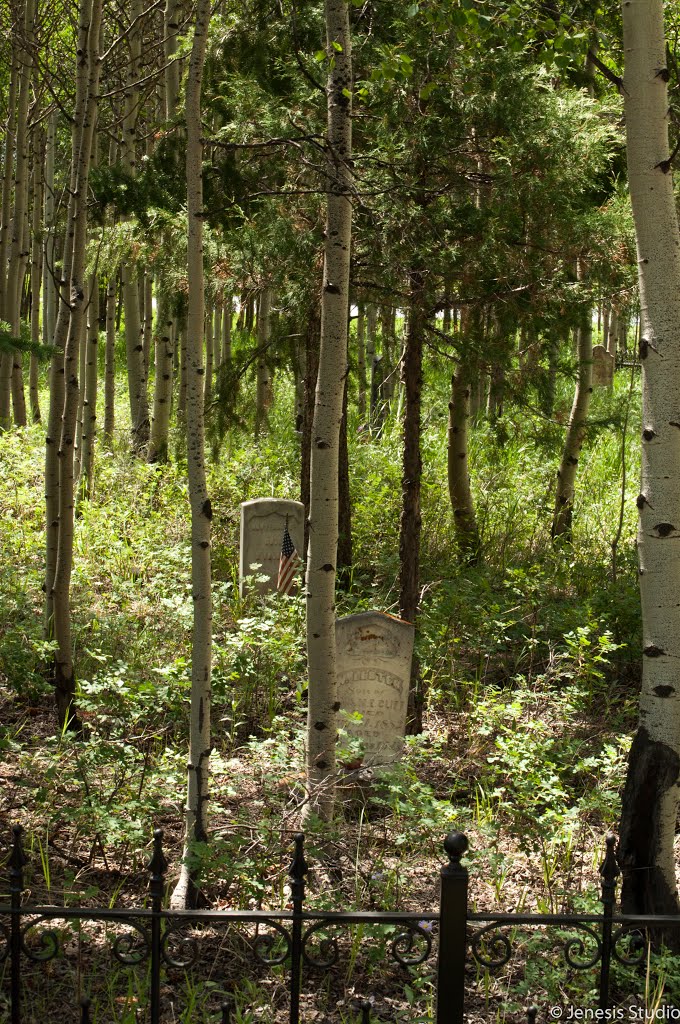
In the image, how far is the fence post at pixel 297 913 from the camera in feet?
8.65

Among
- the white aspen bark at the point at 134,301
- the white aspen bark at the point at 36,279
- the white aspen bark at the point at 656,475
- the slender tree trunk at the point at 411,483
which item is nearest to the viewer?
the white aspen bark at the point at 656,475

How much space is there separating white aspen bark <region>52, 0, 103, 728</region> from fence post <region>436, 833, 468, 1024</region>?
334 centimetres

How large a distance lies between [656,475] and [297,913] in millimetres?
1986

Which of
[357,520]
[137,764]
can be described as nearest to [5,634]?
[137,764]

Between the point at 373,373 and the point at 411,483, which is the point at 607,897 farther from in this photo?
the point at 373,373

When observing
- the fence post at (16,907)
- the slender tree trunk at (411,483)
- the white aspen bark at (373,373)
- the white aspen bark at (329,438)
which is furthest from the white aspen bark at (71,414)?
the fence post at (16,907)

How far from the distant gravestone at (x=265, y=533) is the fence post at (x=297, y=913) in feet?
17.8

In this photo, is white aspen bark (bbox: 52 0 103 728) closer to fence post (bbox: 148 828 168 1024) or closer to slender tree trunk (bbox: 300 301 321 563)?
slender tree trunk (bbox: 300 301 321 563)

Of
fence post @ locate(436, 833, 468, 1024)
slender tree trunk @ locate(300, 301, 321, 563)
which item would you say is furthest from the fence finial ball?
slender tree trunk @ locate(300, 301, 321, 563)

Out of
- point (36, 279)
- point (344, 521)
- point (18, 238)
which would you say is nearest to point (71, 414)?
point (344, 521)

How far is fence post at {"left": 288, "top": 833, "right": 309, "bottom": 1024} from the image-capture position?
8.65 ft

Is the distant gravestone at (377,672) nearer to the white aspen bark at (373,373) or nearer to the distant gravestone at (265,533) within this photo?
the distant gravestone at (265,533)

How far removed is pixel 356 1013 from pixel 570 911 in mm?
1006

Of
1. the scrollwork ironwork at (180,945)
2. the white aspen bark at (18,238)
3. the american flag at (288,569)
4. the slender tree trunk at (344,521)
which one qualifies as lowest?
the scrollwork ironwork at (180,945)
